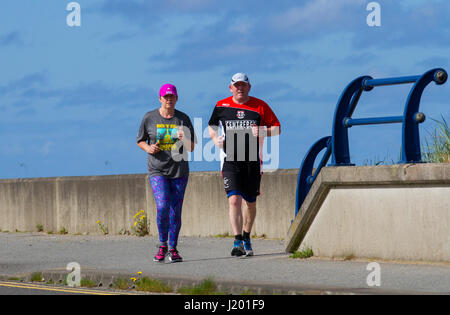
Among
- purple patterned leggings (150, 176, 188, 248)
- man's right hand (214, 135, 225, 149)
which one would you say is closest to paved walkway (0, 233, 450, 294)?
purple patterned leggings (150, 176, 188, 248)

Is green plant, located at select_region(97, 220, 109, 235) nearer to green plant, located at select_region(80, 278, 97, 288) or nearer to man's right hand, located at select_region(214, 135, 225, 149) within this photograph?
man's right hand, located at select_region(214, 135, 225, 149)

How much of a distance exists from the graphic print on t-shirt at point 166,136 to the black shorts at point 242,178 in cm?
70

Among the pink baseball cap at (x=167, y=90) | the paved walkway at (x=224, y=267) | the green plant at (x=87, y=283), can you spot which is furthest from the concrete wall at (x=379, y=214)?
the green plant at (x=87, y=283)

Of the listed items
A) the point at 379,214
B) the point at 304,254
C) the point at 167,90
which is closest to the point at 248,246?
the point at 304,254

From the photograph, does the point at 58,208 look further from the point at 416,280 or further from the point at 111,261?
the point at 416,280

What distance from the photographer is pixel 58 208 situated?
1697 cm

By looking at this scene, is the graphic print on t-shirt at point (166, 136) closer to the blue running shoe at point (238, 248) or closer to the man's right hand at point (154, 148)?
the man's right hand at point (154, 148)

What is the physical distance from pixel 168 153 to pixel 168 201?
57 cm

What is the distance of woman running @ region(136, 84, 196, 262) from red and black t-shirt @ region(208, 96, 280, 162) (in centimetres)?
41

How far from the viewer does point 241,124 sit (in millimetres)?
9883

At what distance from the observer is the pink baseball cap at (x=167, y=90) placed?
32.0ft
